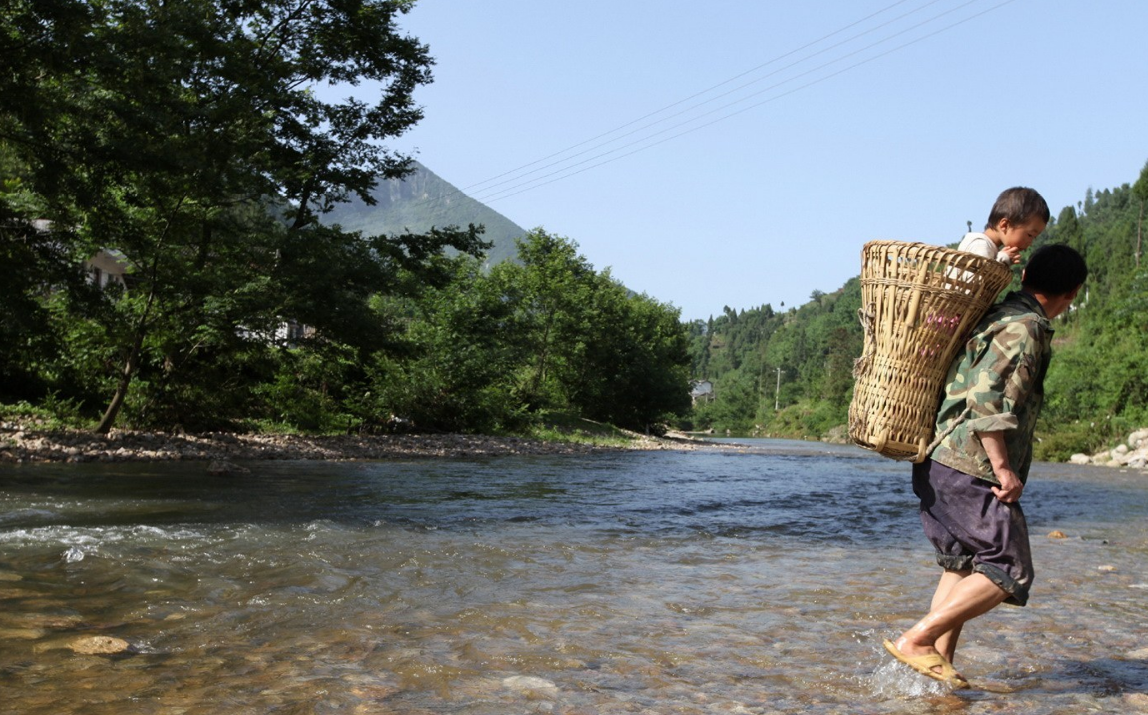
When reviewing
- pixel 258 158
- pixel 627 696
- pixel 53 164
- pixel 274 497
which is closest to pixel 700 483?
pixel 274 497

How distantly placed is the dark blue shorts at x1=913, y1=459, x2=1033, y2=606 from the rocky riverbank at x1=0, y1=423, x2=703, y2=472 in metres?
10.3

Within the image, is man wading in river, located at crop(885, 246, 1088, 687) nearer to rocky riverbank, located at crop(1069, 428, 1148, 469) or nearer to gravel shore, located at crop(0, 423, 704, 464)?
gravel shore, located at crop(0, 423, 704, 464)

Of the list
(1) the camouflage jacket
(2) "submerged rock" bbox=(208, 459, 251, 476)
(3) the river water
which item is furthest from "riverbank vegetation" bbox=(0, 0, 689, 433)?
(1) the camouflage jacket

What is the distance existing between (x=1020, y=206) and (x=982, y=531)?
4.21 ft

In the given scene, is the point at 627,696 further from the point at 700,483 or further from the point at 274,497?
the point at 700,483

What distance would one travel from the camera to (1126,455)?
93.4 feet

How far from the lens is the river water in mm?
3393

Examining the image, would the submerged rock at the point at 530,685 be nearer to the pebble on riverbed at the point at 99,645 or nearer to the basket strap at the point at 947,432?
the pebble on riverbed at the point at 99,645

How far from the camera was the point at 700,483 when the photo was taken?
15609 mm

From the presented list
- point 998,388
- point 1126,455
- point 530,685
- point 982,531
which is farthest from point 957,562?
point 1126,455

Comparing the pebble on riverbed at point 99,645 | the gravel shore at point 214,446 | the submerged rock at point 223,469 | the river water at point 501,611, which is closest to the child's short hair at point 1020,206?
the river water at point 501,611

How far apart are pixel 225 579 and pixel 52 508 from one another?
3.50 metres

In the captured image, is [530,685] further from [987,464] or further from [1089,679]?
[1089,679]

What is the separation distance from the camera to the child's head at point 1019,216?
3566 mm
